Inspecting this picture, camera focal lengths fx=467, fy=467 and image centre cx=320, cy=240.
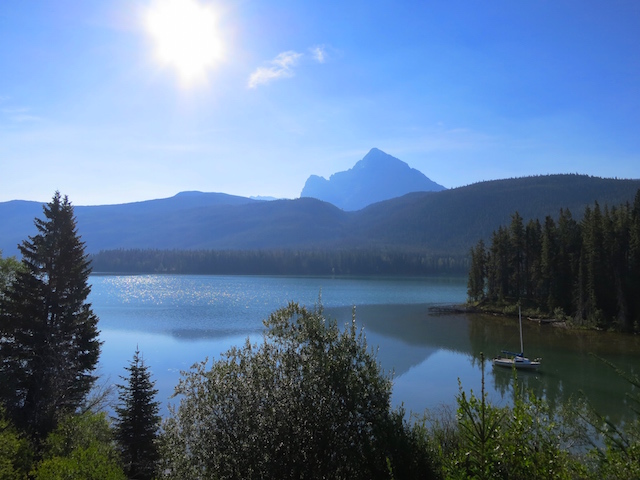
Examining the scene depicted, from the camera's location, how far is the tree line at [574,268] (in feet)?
152

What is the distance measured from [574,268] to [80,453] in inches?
2106

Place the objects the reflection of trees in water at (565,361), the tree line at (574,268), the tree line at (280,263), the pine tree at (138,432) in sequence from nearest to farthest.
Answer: the pine tree at (138,432)
the reflection of trees in water at (565,361)
the tree line at (574,268)
the tree line at (280,263)

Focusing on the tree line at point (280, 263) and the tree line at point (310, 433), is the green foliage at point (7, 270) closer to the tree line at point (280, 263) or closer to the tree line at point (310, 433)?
the tree line at point (310, 433)

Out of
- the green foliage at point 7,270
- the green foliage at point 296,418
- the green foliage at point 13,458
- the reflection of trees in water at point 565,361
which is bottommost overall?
the reflection of trees in water at point 565,361

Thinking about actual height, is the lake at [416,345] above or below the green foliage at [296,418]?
below

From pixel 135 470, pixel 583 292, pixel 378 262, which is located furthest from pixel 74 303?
pixel 378 262

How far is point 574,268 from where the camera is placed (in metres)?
52.0

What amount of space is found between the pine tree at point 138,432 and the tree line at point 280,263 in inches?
5046

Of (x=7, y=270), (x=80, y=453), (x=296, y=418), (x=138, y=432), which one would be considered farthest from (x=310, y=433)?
(x=7, y=270)

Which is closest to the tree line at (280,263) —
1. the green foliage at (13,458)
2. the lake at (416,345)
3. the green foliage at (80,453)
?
the lake at (416,345)

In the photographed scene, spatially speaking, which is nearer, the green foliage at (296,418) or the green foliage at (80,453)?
the green foliage at (296,418)

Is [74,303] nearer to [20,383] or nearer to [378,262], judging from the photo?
[20,383]

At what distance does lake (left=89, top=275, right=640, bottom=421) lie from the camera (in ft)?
87.6

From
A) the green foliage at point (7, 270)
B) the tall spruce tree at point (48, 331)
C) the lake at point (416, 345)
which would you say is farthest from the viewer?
the lake at point (416, 345)
